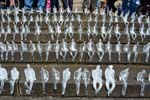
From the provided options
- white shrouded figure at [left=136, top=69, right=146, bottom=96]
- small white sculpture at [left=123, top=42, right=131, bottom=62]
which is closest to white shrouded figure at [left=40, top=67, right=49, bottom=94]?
white shrouded figure at [left=136, top=69, right=146, bottom=96]

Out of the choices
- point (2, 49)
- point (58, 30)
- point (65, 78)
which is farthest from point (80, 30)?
point (65, 78)

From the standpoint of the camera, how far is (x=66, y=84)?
8.89 metres

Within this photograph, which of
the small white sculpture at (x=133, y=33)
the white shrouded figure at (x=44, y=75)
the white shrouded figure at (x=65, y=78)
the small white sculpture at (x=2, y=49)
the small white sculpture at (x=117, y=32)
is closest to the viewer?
the white shrouded figure at (x=65, y=78)

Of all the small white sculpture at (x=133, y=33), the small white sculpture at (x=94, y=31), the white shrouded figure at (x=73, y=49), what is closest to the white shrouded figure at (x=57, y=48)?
the white shrouded figure at (x=73, y=49)

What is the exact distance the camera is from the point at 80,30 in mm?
12102

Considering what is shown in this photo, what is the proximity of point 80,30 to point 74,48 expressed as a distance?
1.30 m

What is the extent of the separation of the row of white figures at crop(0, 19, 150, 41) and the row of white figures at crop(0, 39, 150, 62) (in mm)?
249

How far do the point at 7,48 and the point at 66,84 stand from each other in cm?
246

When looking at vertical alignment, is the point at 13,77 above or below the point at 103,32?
below

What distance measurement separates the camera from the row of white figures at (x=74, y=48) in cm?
1042

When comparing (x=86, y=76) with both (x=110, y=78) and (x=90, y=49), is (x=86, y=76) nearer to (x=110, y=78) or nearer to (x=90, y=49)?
(x=110, y=78)

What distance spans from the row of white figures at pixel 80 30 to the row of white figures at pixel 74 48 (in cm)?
25

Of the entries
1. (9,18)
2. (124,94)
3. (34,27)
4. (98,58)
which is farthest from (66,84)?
(9,18)

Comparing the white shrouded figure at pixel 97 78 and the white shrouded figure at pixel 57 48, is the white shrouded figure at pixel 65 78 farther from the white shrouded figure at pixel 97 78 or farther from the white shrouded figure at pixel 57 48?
the white shrouded figure at pixel 57 48
